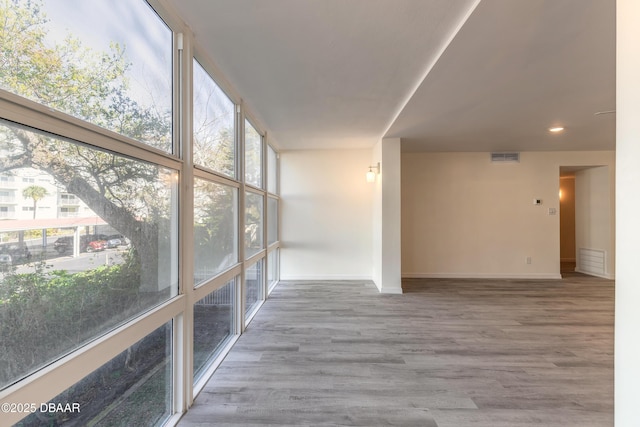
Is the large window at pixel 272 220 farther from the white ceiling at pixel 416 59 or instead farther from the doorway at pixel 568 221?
the doorway at pixel 568 221

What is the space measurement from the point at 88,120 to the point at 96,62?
0.85 ft

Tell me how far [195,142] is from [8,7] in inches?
45.0

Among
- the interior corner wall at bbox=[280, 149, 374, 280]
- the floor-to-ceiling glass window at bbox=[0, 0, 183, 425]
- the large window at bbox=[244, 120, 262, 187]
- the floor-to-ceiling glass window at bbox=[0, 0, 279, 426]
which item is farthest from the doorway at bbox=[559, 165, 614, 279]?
the floor-to-ceiling glass window at bbox=[0, 0, 183, 425]

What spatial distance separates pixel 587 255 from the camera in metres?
5.61

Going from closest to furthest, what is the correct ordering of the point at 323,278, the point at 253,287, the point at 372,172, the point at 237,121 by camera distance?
the point at 237,121 < the point at 253,287 < the point at 372,172 < the point at 323,278

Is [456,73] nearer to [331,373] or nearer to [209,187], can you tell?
[209,187]

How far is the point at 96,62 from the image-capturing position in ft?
3.70

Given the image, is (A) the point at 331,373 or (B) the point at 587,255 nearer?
Result: (A) the point at 331,373

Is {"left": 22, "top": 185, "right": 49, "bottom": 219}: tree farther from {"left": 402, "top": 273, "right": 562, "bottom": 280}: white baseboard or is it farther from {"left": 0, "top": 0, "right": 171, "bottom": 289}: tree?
{"left": 402, "top": 273, "right": 562, "bottom": 280}: white baseboard

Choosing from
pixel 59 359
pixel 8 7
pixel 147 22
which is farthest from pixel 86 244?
pixel 147 22

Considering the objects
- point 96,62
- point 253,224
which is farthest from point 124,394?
point 253,224

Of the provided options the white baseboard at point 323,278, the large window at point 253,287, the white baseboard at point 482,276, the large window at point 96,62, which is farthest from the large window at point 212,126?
the white baseboard at point 482,276

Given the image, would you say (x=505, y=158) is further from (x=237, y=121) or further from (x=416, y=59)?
(x=237, y=121)
